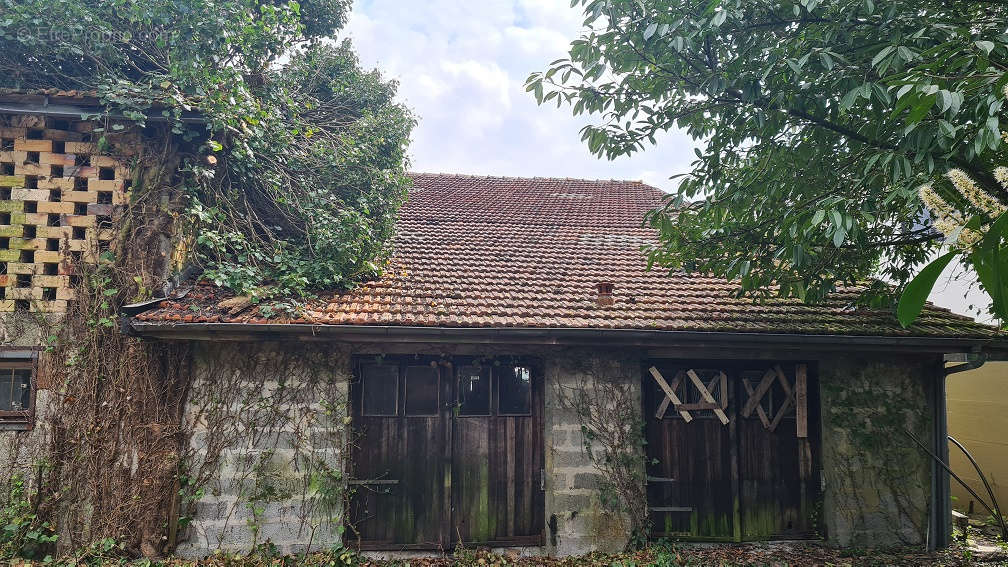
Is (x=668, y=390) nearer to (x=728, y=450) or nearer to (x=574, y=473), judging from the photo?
(x=728, y=450)

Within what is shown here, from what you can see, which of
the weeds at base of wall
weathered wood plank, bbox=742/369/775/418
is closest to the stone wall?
the weeds at base of wall

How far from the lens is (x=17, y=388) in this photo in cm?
532

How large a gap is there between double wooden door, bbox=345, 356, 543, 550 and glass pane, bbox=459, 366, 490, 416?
0.01m

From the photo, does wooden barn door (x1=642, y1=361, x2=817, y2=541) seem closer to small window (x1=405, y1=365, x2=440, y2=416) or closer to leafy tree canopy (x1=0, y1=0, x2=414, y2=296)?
small window (x1=405, y1=365, x2=440, y2=416)

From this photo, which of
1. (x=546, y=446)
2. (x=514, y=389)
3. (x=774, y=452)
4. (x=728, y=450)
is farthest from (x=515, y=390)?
(x=774, y=452)

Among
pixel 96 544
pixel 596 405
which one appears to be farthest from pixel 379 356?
pixel 96 544

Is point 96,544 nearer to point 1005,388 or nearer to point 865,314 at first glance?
point 865,314

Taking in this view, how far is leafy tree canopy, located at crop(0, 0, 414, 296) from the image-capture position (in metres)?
5.68

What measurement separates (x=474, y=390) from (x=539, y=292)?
1336 millimetres

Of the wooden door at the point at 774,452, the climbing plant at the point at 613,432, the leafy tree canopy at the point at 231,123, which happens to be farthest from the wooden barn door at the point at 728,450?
the leafy tree canopy at the point at 231,123

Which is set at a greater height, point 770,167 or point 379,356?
point 770,167

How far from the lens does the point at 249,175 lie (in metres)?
6.44

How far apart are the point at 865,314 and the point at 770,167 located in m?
2.68

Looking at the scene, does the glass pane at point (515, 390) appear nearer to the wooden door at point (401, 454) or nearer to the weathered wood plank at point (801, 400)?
the wooden door at point (401, 454)
